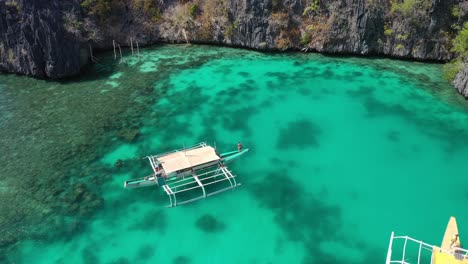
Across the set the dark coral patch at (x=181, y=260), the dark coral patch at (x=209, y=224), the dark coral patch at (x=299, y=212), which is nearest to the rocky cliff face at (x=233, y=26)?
the dark coral patch at (x=299, y=212)

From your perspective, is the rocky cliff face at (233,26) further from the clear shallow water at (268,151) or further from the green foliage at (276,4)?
the clear shallow water at (268,151)

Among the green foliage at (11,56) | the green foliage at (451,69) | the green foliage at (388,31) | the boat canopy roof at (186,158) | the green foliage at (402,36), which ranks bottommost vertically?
the boat canopy roof at (186,158)

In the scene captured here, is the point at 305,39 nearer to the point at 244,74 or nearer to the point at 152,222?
the point at 244,74

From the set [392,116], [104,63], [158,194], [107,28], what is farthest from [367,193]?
[107,28]

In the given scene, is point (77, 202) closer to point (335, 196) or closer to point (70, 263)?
point (70, 263)

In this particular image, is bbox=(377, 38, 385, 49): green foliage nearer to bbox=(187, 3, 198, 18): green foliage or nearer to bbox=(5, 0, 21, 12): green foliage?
bbox=(187, 3, 198, 18): green foliage

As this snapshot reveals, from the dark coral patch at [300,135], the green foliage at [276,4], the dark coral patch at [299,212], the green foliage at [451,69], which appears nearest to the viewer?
the dark coral patch at [299,212]

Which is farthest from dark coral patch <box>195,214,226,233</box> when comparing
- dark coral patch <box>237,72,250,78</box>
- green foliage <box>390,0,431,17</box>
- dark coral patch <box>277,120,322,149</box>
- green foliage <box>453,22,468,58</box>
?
green foliage <box>390,0,431,17</box>
